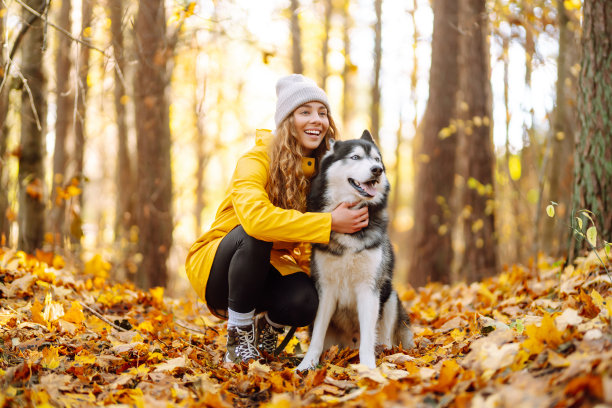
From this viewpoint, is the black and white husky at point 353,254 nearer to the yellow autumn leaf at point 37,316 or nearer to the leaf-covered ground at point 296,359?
the leaf-covered ground at point 296,359

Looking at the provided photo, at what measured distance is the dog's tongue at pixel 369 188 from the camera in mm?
3109

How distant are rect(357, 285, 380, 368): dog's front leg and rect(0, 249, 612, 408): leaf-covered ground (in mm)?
105

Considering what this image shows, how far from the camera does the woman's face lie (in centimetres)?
325

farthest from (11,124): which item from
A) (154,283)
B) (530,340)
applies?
(530,340)

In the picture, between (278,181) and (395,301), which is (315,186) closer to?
(278,181)

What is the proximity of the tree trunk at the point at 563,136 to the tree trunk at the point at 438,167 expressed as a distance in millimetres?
1505

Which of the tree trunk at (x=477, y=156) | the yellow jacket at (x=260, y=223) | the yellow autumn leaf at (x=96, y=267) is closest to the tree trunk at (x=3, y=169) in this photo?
the yellow autumn leaf at (x=96, y=267)

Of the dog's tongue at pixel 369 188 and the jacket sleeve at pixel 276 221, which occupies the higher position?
the dog's tongue at pixel 369 188

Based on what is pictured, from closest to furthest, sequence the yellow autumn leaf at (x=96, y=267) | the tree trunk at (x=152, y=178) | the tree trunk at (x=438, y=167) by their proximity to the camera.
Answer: the yellow autumn leaf at (x=96, y=267)
the tree trunk at (x=152, y=178)
the tree trunk at (x=438, y=167)

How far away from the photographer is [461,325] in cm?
357

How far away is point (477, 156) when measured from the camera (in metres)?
6.65

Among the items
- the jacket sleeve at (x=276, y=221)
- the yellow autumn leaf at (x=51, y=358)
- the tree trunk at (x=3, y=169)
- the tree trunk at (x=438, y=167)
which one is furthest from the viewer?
the tree trunk at (x=438, y=167)

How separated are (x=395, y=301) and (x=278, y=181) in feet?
3.93

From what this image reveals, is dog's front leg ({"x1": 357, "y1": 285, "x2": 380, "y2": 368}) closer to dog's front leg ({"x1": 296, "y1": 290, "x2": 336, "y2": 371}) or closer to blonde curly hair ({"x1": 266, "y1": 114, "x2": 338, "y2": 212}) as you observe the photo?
dog's front leg ({"x1": 296, "y1": 290, "x2": 336, "y2": 371})
